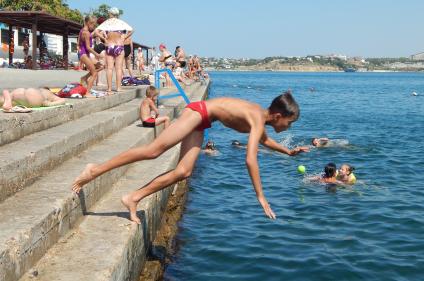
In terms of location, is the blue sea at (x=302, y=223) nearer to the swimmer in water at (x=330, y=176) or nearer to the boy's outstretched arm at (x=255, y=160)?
the swimmer in water at (x=330, y=176)

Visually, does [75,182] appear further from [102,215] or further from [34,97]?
[34,97]

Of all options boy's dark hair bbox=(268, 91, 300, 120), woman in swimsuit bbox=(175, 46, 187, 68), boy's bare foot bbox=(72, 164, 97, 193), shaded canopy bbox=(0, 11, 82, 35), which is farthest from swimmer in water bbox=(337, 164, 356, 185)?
shaded canopy bbox=(0, 11, 82, 35)

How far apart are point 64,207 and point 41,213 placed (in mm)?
366

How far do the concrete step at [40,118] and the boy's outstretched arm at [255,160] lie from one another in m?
2.90

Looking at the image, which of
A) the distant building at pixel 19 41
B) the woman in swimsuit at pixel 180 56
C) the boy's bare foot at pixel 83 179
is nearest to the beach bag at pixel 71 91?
the boy's bare foot at pixel 83 179

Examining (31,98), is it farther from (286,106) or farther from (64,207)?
(286,106)

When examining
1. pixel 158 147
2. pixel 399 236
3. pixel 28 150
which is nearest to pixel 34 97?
pixel 28 150

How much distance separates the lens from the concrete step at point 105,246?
3.93 m

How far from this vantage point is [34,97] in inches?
315

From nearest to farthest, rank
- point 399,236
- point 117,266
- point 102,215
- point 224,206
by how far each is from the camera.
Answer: point 117,266 < point 102,215 < point 399,236 < point 224,206

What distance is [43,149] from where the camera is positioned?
5602mm

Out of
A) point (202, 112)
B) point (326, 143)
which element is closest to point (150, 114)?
point (202, 112)

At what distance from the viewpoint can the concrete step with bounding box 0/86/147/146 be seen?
5.91 m

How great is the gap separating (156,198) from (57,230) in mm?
2099
